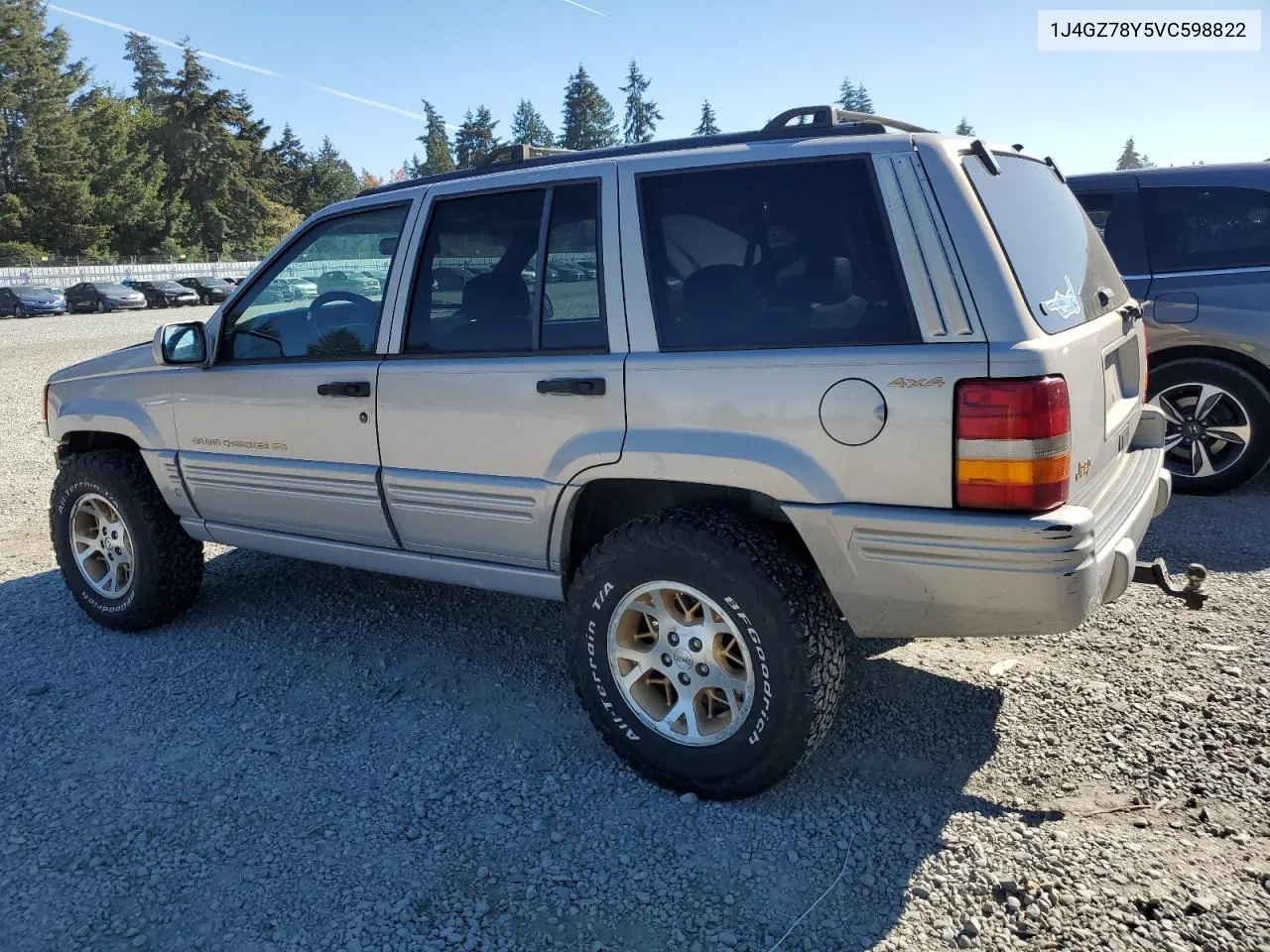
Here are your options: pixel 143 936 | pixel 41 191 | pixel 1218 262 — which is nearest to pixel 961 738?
pixel 143 936

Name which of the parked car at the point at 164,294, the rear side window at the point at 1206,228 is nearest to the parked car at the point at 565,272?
the rear side window at the point at 1206,228

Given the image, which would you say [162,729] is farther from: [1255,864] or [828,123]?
[1255,864]

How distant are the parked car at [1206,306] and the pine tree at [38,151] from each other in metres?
70.6

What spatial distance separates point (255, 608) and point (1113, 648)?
157 inches

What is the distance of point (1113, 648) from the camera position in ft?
13.0

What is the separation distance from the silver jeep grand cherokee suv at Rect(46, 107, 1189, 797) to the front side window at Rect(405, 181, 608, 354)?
0.04 ft

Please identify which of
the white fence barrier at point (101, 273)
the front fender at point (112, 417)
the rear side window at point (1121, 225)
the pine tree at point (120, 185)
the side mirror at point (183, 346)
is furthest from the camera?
the pine tree at point (120, 185)

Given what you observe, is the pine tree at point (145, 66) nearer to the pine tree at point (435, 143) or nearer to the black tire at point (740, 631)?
the pine tree at point (435, 143)

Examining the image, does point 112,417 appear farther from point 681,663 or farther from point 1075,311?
point 1075,311

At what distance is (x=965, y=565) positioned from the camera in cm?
264

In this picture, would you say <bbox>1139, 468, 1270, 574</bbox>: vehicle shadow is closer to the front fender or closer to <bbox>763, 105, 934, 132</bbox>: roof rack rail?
<bbox>763, 105, 934, 132</bbox>: roof rack rail

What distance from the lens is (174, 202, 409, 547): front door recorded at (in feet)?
12.5

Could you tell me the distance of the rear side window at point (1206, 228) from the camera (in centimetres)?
598

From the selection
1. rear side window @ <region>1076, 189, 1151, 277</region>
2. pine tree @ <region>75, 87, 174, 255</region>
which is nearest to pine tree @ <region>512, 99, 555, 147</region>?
pine tree @ <region>75, 87, 174, 255</region>
